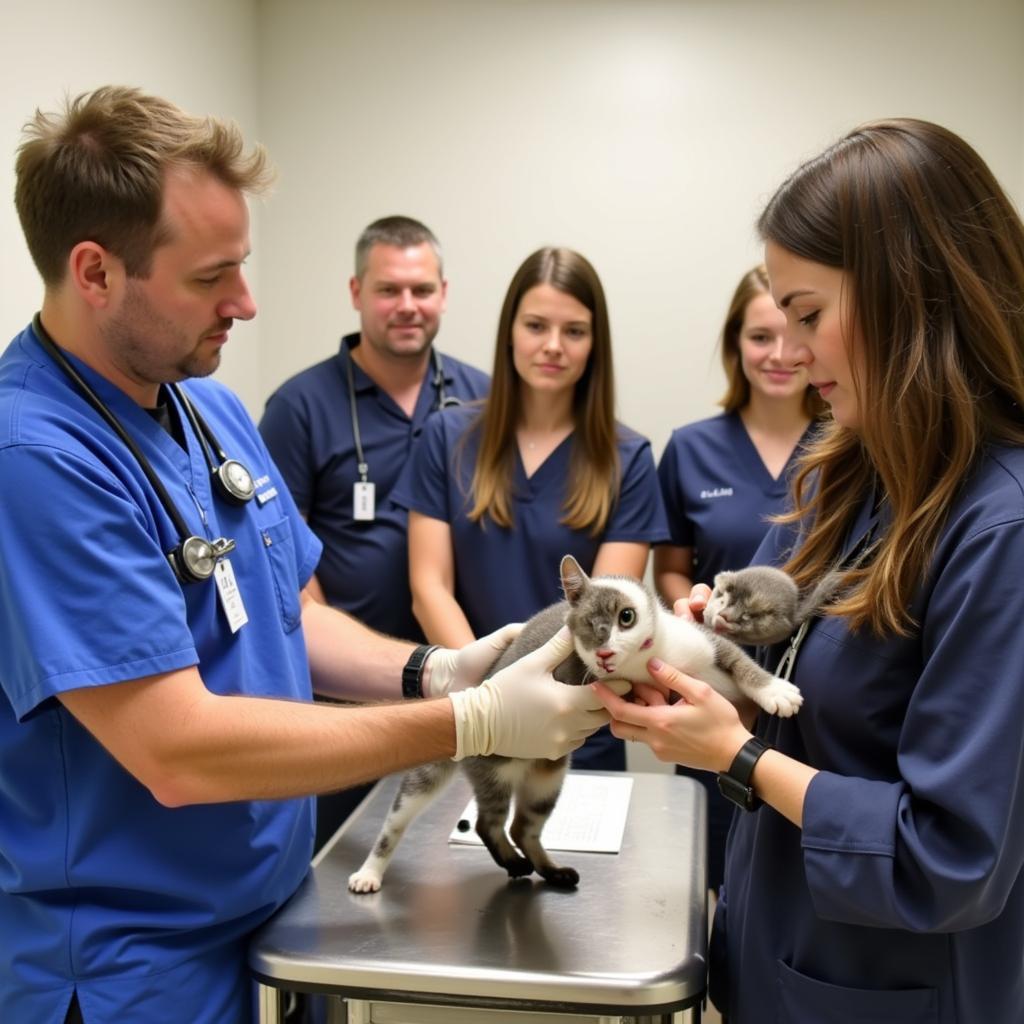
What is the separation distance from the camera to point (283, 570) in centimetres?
149

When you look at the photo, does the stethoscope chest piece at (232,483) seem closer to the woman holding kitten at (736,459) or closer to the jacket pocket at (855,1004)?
the jacket pocket at (855,1004)

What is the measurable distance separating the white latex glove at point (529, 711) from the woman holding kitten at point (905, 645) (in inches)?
6.3

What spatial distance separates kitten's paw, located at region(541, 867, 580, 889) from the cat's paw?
43 centimetres

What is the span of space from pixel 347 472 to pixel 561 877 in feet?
→ 4.59

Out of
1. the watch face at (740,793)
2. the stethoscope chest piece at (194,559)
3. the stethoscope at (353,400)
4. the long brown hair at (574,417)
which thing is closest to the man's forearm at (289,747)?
the stethoscope chest piece at (194,559)

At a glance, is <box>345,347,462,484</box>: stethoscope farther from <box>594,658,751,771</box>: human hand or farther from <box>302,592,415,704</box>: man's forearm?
<box>594,658,751,771</box>: human hand

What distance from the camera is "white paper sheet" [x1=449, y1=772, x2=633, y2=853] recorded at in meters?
1.64

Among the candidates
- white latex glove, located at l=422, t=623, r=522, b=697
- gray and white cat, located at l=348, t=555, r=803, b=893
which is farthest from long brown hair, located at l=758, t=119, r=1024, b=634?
white latex glove, located at l=422, t=623, r=522, b=697

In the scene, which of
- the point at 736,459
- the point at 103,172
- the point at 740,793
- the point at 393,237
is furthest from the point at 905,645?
the point at 393,237

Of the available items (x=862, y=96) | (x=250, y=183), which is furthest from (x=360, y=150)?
(x=250, y=183)

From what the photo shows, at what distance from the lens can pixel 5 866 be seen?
1.23m

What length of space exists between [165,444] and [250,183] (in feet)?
1.15

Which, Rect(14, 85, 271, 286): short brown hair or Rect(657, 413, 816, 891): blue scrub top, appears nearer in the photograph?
Rect(14, 85, 271, 286): short brown hair

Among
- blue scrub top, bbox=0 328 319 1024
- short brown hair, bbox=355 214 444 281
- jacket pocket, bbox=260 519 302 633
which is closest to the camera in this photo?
blue scrub top, bbox=0 328 319 1024
